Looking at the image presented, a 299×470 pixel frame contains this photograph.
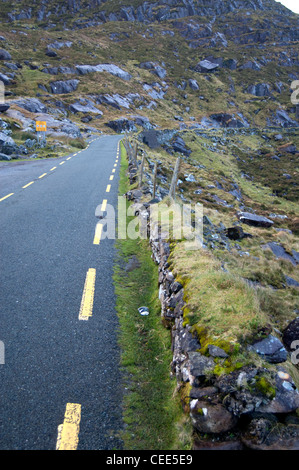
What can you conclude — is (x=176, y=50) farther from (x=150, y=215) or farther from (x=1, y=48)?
(x=150, y=215)

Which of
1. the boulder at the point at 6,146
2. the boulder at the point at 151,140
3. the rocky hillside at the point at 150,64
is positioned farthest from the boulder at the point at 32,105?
the boulder at the point at 6,146

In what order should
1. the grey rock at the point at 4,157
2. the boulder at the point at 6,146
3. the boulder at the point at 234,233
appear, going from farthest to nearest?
the boulder at the point at 6,146 < the grey rock at the point at 4,157 < the boulder at the point at 234,233

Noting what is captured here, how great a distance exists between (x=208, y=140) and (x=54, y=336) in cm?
5125

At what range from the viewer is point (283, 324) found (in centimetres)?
638

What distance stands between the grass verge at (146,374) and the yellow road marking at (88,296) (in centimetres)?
53

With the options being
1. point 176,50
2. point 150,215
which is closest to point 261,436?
point 150,215

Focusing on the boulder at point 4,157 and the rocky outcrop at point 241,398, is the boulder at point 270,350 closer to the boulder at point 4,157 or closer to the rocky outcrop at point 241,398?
the rocky outcrop at point 241,398

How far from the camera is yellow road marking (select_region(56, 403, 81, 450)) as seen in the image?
3.01m

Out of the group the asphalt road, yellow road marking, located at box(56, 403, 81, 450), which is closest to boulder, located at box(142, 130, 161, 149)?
the asphalt road

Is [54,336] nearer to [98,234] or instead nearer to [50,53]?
[98,234]

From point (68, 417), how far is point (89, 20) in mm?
150584

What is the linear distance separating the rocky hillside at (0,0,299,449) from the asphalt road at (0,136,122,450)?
111 cm

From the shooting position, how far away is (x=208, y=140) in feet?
166

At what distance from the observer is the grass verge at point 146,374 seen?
10.5ft
